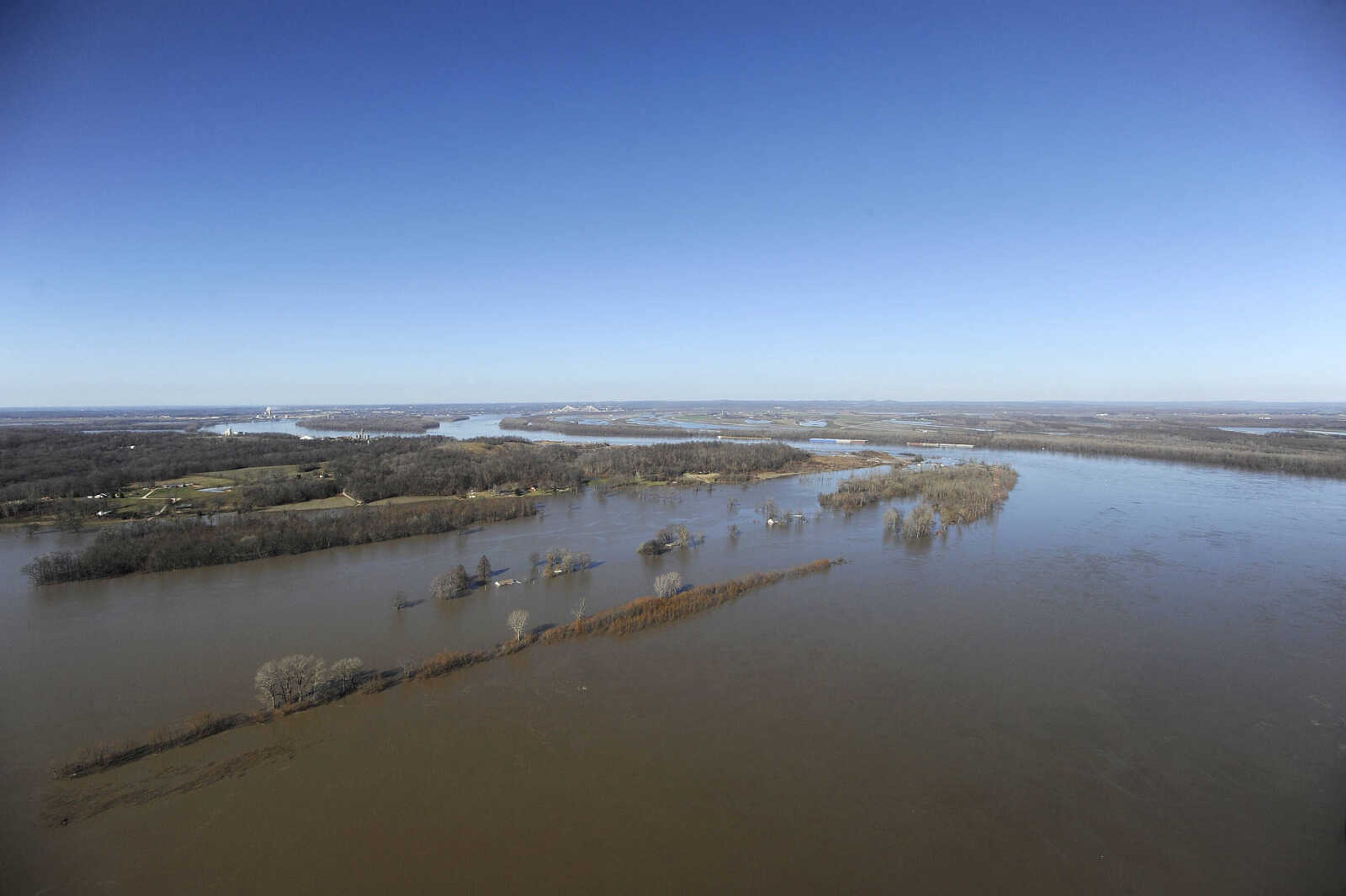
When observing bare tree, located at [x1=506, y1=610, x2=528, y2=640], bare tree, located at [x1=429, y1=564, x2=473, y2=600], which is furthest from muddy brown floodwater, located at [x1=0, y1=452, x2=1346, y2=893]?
bare tree, located at [x1=506, y1=610, x2=528, y2=640]

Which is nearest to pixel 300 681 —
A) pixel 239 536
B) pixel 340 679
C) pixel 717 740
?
pixel 340 679

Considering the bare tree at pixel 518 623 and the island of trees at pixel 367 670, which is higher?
the bare tree at pixel 518 623

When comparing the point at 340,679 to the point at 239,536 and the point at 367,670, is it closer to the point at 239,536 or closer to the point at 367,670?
the point at 367,670

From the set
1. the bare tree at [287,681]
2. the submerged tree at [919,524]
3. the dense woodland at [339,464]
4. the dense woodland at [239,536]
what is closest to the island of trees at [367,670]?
the bare tree at [287,681]

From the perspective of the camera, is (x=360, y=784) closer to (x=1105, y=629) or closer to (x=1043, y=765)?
(x=1043, y=765)

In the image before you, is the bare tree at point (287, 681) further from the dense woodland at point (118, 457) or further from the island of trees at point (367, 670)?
the dense woodland at point (118, 457)

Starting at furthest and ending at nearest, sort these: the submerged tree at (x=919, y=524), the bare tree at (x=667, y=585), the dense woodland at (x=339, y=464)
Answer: the dense woodland at (x=339, y=464)
the submerged tree at (x=919, y=524)
the bare tree at (x=667, y=585)


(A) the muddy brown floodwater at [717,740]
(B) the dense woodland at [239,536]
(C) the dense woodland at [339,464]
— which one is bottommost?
(A) the muddy brown floodwater at [717,740]

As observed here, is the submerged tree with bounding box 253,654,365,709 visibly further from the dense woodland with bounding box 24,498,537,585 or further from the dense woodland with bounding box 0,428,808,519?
the dense woodland with bounding box 0,428,808,519
